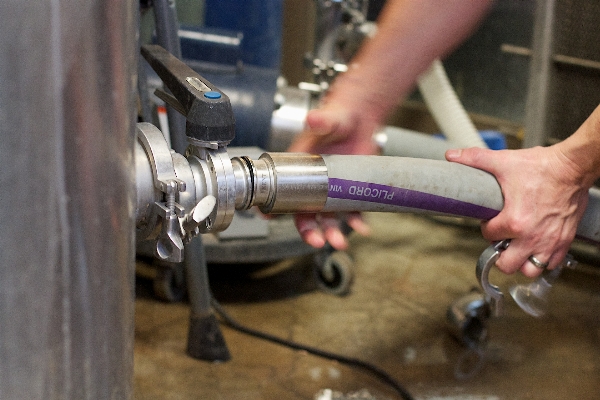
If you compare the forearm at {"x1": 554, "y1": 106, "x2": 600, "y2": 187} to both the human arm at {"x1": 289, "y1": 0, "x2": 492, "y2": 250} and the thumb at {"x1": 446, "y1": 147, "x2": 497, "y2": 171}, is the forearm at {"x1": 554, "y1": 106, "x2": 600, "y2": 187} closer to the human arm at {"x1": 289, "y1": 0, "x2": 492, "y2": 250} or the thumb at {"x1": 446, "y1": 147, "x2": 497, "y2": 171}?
the thumb at {"x1": 446, "y1": 147, "x2": 497, "y2": 171}

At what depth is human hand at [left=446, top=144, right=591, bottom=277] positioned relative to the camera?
0.78 m

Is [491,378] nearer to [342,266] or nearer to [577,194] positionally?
[342,266]

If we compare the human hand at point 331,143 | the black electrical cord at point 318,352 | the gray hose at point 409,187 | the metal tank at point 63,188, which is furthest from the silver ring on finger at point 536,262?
the metal tank at point 63,188

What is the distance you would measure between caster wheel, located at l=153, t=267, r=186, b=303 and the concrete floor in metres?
0.03

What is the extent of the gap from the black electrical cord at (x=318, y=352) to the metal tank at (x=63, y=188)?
0.82m

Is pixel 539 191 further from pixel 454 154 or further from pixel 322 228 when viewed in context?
pixel 322 228

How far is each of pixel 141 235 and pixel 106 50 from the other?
9.6 inches

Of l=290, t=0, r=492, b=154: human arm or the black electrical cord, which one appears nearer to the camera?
l=290, t=0, r=492, b=154: human arm

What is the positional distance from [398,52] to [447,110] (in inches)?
32.9

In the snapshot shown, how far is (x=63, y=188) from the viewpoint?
1.35 ft

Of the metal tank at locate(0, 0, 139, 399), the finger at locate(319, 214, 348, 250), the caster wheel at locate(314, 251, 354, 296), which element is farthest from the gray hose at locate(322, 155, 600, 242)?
the caster wheel at locate(314, 251, 354, 296)

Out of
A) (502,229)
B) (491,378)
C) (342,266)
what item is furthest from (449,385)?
(502,229)

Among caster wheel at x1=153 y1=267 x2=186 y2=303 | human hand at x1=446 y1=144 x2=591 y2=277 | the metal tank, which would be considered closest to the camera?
the metal tank

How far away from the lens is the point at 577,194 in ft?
2.75
